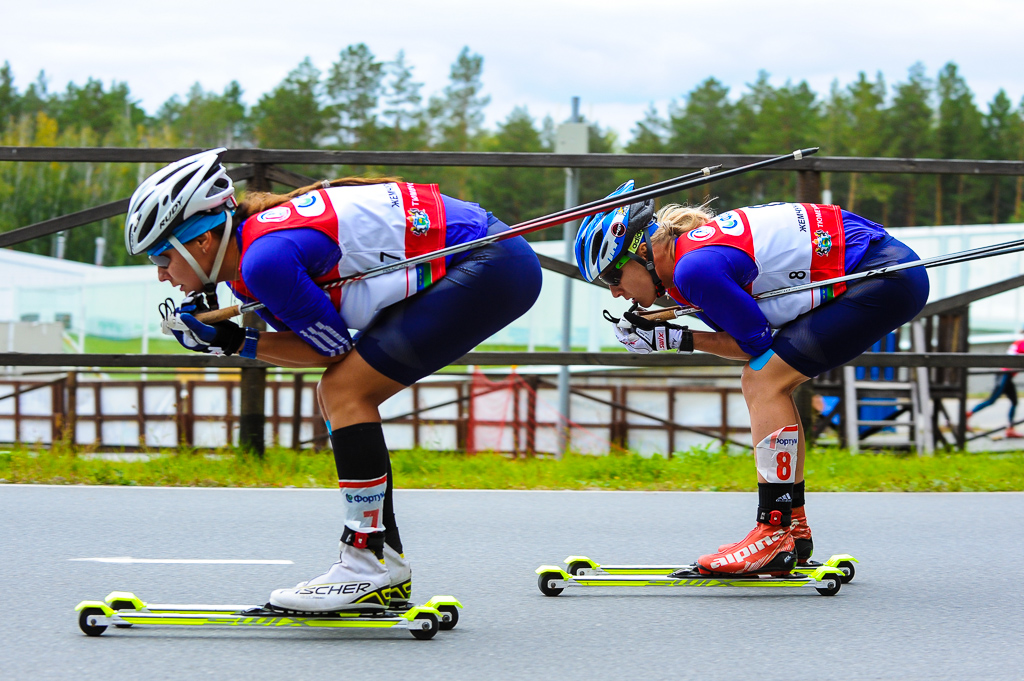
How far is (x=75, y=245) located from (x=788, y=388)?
260ft

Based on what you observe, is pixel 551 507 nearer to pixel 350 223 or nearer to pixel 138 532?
pixel 138 532

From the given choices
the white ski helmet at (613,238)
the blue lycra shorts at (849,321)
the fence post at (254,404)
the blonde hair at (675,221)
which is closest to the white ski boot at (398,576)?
the white ski helmet at (613,238)

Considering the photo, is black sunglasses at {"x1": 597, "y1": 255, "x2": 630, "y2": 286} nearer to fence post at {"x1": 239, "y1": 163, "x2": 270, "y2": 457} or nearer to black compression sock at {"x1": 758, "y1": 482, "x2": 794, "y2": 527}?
black compression sock at {"x1": 758, "y1": 482, "x2": 794, "y2": 527}

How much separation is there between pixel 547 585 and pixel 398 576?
0.76m

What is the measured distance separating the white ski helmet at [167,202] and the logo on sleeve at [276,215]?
0.49ft

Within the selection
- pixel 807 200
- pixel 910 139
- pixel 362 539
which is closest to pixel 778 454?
pixel 362 539

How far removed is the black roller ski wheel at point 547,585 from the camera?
162 inches

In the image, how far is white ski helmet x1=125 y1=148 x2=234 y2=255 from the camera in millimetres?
3330

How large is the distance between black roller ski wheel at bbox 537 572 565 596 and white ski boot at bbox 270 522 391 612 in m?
0.83

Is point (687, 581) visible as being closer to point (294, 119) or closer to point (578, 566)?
point (578, 566)

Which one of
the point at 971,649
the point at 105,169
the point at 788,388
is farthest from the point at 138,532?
the point at 105,169

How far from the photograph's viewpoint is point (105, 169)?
75250 mm

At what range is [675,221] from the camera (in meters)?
4.27

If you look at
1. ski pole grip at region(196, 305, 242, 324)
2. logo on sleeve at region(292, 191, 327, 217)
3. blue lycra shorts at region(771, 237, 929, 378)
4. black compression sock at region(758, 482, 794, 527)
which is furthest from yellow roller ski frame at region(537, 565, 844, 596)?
logo on sleeve at region(292, 191, 327, 217)
